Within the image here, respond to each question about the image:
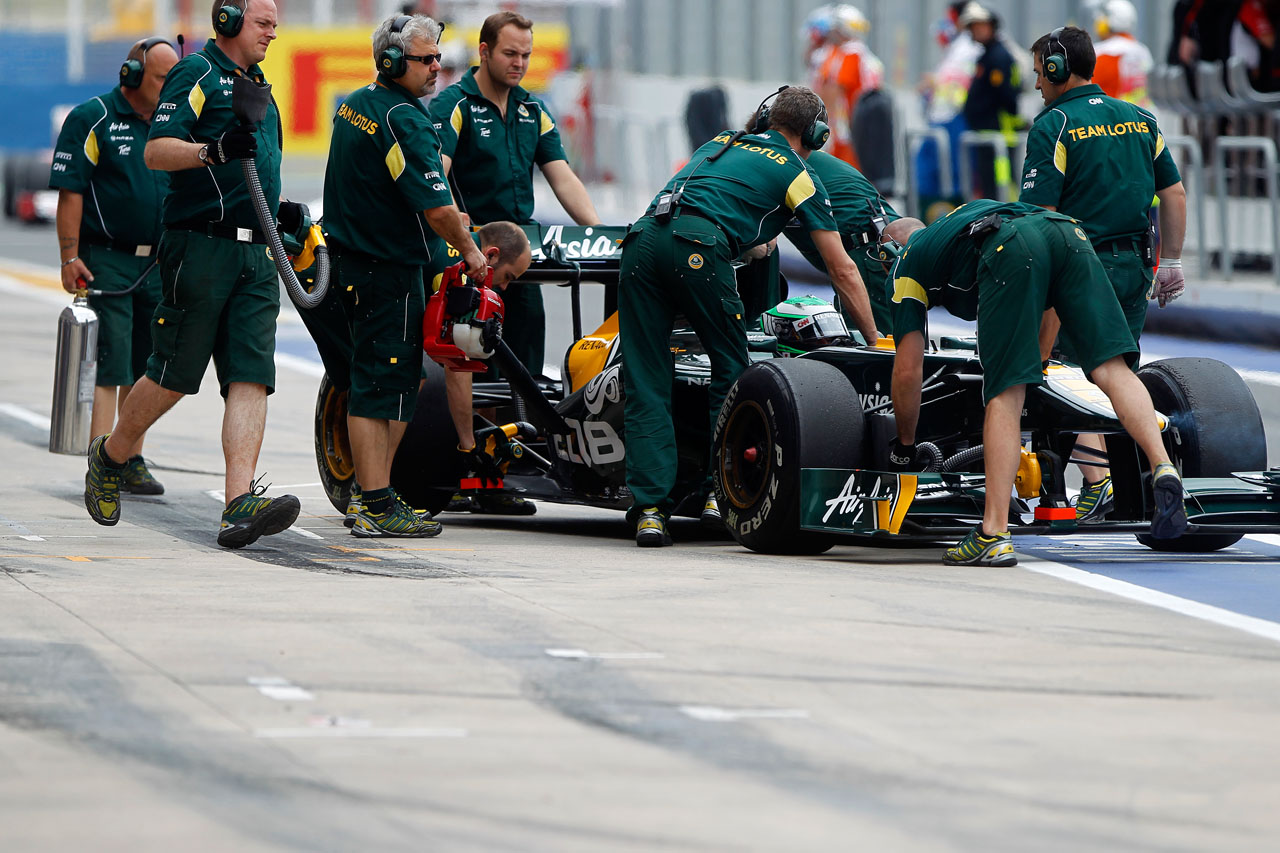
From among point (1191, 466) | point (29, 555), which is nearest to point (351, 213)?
point (29, 555)

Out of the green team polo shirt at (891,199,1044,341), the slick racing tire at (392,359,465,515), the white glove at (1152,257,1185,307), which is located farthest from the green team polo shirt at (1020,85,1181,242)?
the slick racing tire at (392,359,465,515)

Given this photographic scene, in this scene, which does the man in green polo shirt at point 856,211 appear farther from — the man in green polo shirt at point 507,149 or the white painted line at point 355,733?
the white painted line at point 355,733

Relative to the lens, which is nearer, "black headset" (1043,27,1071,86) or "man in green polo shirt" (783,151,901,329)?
"black headset" (1043,27,1071,86)

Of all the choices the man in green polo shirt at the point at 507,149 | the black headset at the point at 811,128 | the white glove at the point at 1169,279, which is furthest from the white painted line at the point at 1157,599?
the man in green polo shirt at the point at 507,149

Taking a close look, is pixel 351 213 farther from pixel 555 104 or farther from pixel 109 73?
pixel 109 73

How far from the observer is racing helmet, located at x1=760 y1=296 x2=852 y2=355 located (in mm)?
8797

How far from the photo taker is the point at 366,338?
831cm

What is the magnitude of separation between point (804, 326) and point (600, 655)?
3.29 m

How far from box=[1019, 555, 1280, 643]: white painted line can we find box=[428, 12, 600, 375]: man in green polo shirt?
276 cm

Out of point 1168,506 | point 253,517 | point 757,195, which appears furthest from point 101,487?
point 1168,506

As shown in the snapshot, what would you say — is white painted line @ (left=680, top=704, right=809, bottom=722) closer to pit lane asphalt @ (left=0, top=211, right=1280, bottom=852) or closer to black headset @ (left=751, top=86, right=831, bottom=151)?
pit lane asphalt @ (left=0, top=211, right=1280, bottom=852)

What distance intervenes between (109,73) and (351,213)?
130 feet

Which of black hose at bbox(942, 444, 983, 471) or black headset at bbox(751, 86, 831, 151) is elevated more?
black headset at bbox(751, 86, 831, 151)

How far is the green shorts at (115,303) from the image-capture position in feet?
33.5
